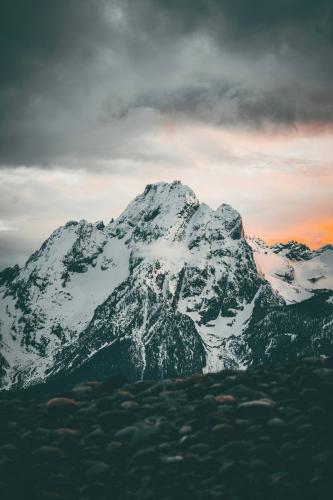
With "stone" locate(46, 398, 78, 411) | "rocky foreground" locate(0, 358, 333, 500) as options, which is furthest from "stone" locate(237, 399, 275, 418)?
"stone" locate(46, 398, 78, 411)

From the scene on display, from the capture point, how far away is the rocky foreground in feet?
119

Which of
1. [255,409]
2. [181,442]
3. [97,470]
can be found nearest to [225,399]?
[255,409]

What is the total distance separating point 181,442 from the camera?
39938mm

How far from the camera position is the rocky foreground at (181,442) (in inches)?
1425

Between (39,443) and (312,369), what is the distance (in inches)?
Answer: 751

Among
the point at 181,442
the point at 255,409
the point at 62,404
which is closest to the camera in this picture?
the point at 181,442

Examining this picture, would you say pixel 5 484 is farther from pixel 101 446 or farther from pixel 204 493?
pixel 204 493

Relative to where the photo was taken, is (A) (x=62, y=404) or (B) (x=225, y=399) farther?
(A) (x=62, y=404)

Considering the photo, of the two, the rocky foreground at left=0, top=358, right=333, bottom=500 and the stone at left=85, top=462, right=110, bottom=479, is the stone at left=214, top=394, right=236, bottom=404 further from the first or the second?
the stone at left=85, top=462, right=110, bottom=479

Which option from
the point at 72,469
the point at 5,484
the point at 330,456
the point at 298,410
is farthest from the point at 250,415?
the point at 5,484

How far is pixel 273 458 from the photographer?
37.5m

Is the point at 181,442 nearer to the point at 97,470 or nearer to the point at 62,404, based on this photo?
the point at 97,470

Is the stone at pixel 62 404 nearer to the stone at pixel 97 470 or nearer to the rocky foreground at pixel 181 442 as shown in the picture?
the rocky foreground at pixel 181 442

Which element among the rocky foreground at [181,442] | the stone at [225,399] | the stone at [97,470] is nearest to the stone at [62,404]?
the rocky foreground at [181,442]
